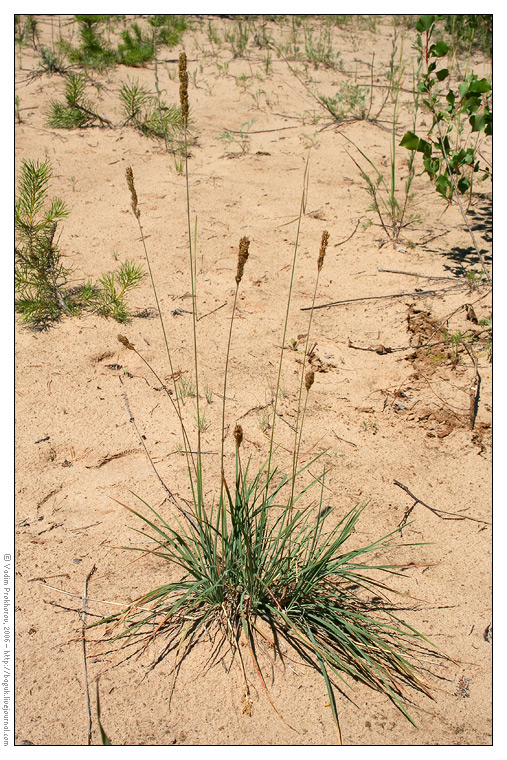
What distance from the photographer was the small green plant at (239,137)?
451cm

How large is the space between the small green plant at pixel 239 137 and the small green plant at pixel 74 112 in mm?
879

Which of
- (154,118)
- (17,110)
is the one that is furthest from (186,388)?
(17,110)

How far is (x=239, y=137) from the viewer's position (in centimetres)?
464

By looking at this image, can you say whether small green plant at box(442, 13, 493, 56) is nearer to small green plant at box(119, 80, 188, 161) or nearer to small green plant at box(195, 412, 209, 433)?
small green plant at box(119, 80, 188, 161)

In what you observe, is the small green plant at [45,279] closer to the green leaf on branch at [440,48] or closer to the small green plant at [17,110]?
the green leaf on branch at [440,48]

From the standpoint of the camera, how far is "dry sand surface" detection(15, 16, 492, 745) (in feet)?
5.11

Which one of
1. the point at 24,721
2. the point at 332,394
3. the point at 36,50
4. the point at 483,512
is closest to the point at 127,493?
the point at 24,721

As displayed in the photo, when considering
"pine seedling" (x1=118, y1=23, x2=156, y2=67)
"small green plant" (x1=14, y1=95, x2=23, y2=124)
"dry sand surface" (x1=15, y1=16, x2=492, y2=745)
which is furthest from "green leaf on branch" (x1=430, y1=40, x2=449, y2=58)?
"pine seedling" (x1=118, y1=23, x2=156, y2=67)

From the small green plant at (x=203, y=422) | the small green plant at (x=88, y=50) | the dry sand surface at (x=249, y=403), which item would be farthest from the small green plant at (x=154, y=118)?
the small green plant at (x=203, y=422)

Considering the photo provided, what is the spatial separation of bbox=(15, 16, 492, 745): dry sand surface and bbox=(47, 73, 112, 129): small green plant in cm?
8

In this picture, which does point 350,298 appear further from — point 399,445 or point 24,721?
point 24,721

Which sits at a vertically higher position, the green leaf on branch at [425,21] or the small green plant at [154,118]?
the green leaf on branch at [425,21]

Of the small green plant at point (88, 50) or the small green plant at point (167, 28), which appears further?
the small green plant at point (167, 28)

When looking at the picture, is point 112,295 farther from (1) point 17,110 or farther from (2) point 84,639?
(1) point 17,110
